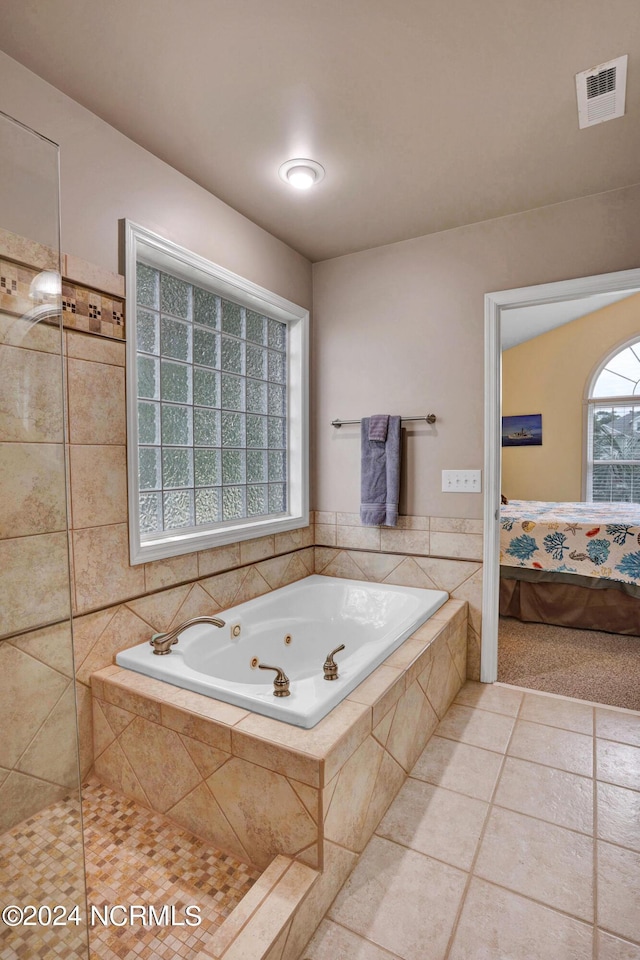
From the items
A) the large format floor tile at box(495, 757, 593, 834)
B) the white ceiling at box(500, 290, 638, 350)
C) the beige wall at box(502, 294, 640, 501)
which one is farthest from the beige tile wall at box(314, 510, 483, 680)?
the beige wall at box(502, 294, 640, 501)

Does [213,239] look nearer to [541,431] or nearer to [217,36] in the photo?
[217,36]

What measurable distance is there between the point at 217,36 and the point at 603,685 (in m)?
3.19

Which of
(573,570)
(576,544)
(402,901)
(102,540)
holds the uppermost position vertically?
(102,540)

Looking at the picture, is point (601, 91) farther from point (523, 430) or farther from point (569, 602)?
point (523, 430)

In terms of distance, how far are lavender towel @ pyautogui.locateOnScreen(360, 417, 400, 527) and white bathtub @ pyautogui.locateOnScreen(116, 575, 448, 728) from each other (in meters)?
0.39

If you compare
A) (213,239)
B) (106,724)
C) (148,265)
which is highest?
(213,239)

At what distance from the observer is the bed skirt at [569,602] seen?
11.2 feet

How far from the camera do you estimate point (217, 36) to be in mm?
1443

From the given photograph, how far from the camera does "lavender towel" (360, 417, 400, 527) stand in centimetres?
277

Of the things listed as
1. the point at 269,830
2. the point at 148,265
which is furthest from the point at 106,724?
the point at 148,265

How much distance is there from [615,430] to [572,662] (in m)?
4.04

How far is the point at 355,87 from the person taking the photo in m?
1.64

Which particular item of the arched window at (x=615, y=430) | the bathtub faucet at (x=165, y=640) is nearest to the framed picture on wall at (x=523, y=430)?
the arched window at (x=615, y=430)

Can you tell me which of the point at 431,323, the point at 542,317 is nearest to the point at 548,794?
the point at 431,323
